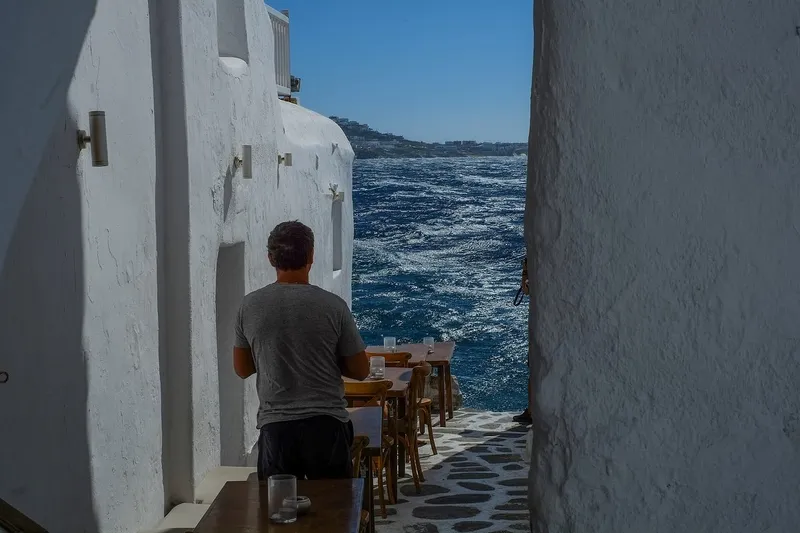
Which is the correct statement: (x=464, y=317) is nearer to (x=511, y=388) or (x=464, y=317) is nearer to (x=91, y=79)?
(x=511, y=388)

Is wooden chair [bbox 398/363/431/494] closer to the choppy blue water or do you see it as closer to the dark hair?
the dark hair

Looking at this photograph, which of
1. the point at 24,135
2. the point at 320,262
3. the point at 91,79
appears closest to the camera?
the point at 24,135

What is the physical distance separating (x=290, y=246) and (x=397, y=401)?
14.4 feet

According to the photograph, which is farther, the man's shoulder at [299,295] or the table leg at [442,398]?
the table leg at [442,398]

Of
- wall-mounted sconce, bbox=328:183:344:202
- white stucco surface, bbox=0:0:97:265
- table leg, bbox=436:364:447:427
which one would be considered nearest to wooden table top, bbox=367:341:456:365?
table leg, bbox=436:364:447:427

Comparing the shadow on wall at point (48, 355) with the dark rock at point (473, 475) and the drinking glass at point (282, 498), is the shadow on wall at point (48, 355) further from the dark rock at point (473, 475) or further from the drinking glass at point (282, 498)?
the dark rock at point (473, 475)

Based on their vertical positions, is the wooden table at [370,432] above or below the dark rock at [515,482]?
above

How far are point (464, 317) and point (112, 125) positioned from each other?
2738 cm

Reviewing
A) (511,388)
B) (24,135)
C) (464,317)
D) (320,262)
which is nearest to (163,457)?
(24,135)

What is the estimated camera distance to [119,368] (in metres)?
5.29

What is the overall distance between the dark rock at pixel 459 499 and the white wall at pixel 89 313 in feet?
8.12

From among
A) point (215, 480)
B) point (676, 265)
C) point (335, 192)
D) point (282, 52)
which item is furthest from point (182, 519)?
point (335, 192)

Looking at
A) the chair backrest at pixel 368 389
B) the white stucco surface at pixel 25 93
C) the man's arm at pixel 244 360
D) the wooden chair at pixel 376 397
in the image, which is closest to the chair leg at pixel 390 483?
the wooden chair at pixel 376 397

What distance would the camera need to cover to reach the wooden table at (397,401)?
7747mm
